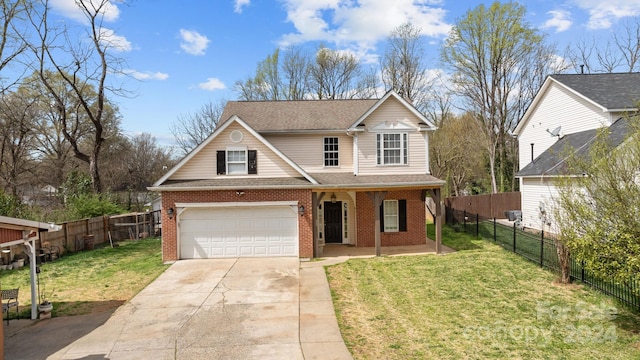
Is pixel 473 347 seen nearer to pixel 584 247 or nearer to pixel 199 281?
pixel 584 247

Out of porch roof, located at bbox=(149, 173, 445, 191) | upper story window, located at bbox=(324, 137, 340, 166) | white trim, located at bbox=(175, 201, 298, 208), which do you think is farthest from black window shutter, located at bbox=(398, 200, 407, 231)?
white trim, located at bbox=(175, 201, 298, 208)

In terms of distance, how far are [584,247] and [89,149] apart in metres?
41.7

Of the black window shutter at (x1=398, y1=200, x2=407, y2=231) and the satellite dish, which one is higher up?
the satellite dish

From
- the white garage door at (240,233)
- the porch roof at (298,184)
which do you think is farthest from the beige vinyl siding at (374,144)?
the white garage door at (240,233)

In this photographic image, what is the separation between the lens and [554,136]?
853 inches

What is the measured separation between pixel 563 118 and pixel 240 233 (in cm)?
1900

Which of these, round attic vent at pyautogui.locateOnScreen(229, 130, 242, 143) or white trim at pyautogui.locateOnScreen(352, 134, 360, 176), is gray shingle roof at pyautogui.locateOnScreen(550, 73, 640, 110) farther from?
round attic vent at pyautogui.locateOnScreen(229, 130, 242, 143)

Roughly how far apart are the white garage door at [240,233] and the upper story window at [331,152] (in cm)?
369

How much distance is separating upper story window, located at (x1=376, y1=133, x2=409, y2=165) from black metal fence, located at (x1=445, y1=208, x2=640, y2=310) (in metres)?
4.91

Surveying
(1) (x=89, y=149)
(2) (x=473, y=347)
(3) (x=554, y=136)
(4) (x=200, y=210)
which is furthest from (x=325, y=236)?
(1) (x=89, y=149)

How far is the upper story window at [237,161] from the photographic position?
15.5m

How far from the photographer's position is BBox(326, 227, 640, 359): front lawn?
7.16 metres

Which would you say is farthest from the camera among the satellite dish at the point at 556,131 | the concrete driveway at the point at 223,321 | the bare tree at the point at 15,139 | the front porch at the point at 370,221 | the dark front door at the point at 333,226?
the bare tree at the point at 15,139

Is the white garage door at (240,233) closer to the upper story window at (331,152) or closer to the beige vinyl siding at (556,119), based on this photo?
the upper story window at (331,152)
